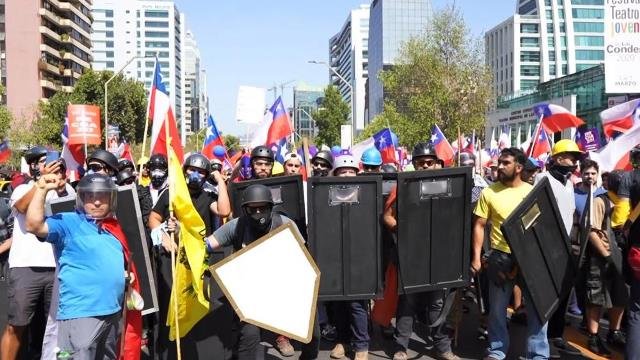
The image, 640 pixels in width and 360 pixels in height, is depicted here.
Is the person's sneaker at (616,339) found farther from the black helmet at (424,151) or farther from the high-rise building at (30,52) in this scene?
the high-rise building at (30,52)

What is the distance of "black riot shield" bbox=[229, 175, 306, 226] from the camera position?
5.89 m

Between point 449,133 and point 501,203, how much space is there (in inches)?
1048

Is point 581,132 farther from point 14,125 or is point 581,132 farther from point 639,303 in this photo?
point 14,125

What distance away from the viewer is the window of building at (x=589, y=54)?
114 metres

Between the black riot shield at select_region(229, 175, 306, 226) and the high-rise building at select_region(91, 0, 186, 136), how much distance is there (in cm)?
17287

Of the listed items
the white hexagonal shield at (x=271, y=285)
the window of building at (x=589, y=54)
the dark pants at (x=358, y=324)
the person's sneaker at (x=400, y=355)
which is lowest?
the person's sneaker at (x=400, y=355)

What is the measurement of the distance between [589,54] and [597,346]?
119034mm

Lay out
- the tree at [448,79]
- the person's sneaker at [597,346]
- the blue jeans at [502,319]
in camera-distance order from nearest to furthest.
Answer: the blue jeans at [502,319] → the person's sneaker at [597,346] → the tree at [448,79]

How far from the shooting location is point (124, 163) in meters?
8.73

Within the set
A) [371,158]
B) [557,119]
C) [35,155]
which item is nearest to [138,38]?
[557,119]

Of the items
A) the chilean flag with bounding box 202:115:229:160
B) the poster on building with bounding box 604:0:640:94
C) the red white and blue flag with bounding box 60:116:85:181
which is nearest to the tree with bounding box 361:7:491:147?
the poster on building with bounding box 604:0:640:94

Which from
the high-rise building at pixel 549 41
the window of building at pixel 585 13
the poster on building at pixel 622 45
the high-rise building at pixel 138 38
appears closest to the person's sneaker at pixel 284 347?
the poster on building at pixel 622 45

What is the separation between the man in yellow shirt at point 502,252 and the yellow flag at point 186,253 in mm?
2378

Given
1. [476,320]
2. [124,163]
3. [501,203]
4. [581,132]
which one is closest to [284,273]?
[501,203]
